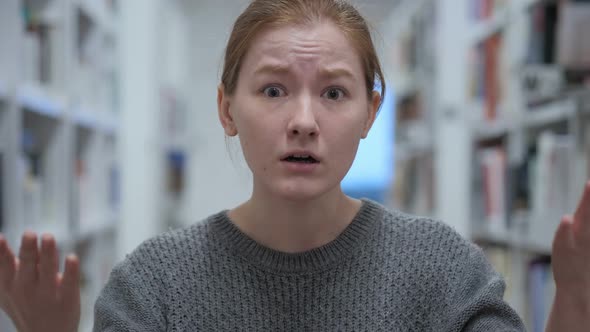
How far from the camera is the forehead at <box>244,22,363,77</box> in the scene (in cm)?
106

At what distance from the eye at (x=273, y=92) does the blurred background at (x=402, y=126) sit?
0.51 ft

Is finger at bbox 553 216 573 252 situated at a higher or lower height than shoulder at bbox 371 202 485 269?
higher

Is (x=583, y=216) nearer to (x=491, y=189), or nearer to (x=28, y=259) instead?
(x=28, y=259)

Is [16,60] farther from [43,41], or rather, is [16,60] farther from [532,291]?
[532,291]

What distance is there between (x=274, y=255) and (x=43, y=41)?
2048mm

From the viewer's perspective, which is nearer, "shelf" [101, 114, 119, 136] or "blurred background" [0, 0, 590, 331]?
"blurred background" [0, 0, 590, 331]

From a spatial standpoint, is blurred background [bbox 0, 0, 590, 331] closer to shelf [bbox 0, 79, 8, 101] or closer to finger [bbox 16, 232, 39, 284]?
shelf [bbox 0, 79, 8, 101]

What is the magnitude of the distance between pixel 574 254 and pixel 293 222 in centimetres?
40

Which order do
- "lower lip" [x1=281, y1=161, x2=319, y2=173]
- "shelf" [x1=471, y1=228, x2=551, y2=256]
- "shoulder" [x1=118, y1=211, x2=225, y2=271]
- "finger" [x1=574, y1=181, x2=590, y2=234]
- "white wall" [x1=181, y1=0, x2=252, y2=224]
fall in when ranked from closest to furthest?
"finger" [x1=574, y1=181, x2=590, y2=234] → "lower lip" [x1=281, y1=161, x2=319, y2=173] → "shoulder" [x1=118, y1=211, x2=225, y2=271] → "shelf" [x1=471, y1=228, x2=551, y2=256] → "white wall" [x1=181, y1=0, x2=252, y2=224]

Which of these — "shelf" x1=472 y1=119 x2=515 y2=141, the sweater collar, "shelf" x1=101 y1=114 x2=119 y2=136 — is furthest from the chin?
"shelf" x1=101 y1=114 x2=119 y2=136

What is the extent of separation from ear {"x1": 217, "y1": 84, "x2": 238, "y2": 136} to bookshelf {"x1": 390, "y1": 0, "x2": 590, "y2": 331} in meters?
1.19

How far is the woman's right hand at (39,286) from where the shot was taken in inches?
39.0

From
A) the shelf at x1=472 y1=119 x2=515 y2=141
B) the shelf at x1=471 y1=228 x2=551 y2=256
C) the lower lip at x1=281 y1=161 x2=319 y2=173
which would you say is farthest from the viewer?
the shelf at x1=472 y1=119 x2=515 y2=141

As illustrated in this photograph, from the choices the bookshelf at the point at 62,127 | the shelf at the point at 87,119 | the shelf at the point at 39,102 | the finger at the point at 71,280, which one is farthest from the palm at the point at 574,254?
the shelf at the point at 87,119
